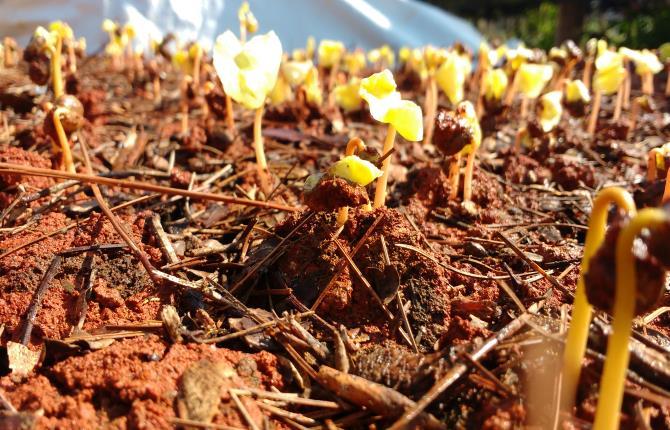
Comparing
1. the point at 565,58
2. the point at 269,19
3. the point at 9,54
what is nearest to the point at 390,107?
the point at 565,58

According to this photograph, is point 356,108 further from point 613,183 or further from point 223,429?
point 223,429

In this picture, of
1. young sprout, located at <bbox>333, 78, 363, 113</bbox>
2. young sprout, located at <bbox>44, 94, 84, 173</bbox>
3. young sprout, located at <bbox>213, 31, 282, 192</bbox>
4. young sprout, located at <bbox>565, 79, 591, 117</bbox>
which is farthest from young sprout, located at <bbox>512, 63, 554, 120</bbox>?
young sprout, located at <bbox>44, 94, 84, 173</bbox>

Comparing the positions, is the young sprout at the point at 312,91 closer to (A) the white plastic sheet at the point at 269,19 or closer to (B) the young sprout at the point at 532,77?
(B) the young sprout at the point at 532,77

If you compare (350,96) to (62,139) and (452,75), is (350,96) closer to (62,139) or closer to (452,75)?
(452,75)

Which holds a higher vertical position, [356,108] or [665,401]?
[356,108]

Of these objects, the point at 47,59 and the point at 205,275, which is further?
the point at 47,59

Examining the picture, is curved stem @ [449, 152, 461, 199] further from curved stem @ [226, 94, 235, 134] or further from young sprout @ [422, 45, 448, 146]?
curved stem @ [226, 94, 235, 134]

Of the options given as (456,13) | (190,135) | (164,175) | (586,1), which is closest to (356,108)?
(190,135)
